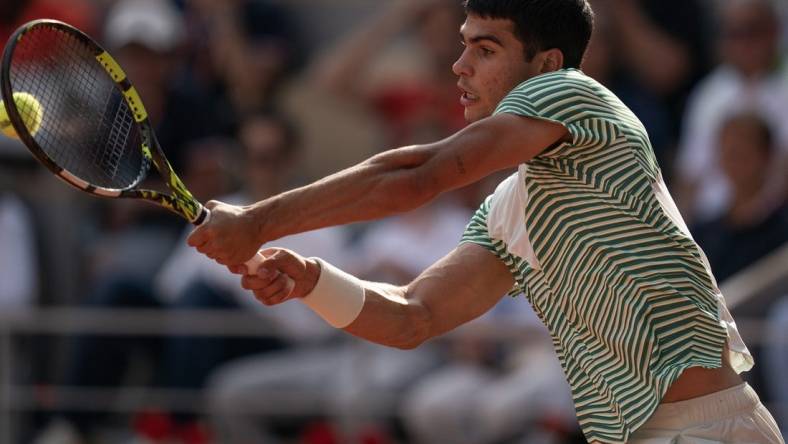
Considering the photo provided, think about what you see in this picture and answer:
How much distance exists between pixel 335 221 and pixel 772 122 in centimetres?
488

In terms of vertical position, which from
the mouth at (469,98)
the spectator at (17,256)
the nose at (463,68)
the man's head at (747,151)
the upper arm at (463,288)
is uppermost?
the spectator at (17,256)

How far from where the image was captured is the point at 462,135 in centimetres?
400

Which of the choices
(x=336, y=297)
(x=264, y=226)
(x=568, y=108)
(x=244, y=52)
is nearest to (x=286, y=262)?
(x=336, y=297)

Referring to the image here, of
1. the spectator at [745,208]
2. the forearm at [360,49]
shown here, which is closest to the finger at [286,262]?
the spectator at [745,208]

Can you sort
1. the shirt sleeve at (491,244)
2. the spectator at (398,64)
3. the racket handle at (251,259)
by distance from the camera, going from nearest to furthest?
1. the racket handle at (251,259)
2. the shirt sleeve at (491,244)
3. the spectator at (398,64)

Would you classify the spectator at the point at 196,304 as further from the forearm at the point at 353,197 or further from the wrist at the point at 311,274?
the forearm at the point at 353,197

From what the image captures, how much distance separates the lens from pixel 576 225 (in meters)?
4.13

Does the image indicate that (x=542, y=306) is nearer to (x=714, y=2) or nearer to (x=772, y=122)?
(x=772, y=122)

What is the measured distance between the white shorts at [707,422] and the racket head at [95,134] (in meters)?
1.42

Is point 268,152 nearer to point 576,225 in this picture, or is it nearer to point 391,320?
point 391,320

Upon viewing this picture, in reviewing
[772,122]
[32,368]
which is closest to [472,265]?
[772,122]

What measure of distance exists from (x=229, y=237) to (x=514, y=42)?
3.39 feet

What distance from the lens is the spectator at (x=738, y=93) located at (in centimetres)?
830

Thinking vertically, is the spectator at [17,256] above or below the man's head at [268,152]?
above
